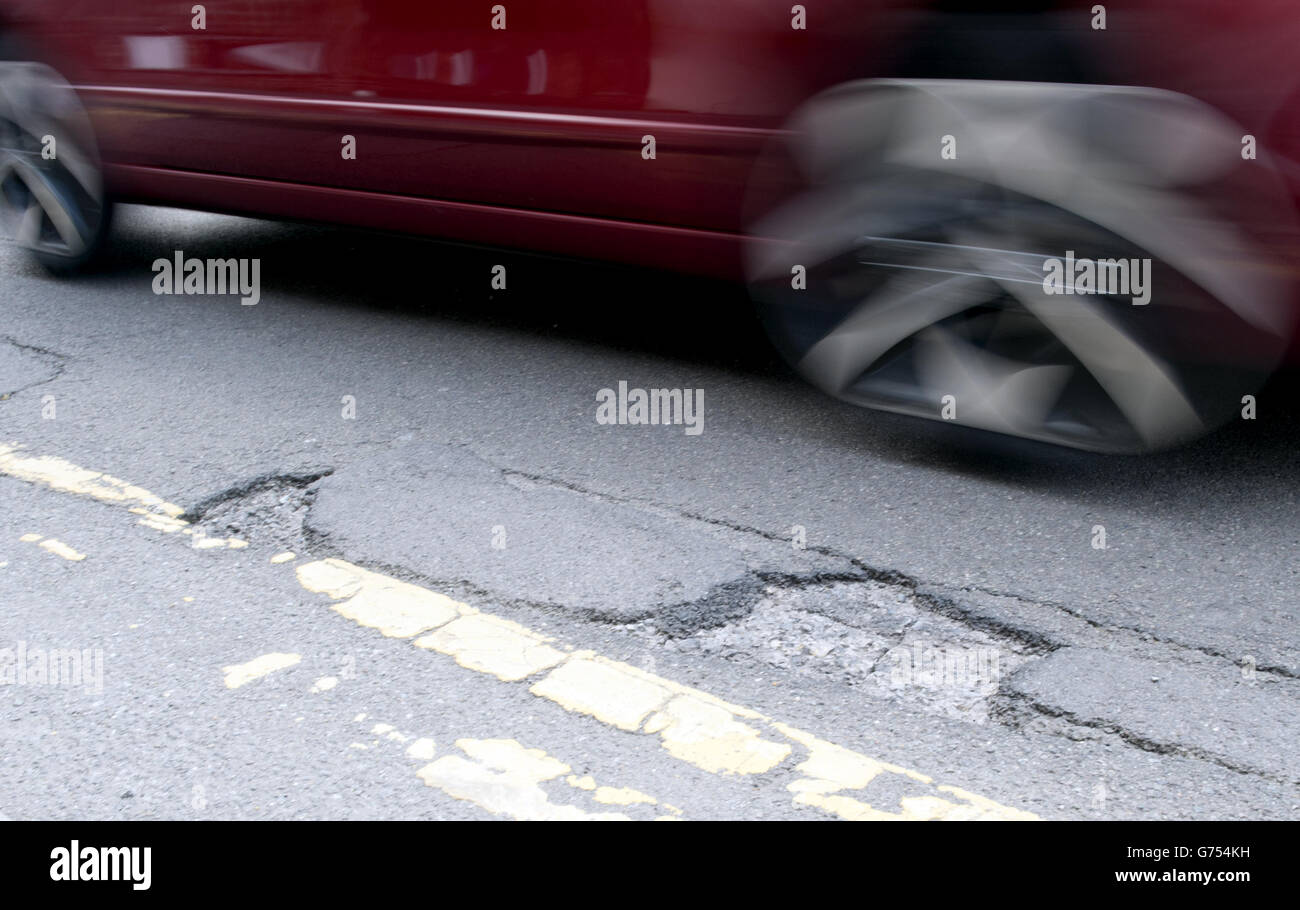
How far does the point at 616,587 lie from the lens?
8.22ft

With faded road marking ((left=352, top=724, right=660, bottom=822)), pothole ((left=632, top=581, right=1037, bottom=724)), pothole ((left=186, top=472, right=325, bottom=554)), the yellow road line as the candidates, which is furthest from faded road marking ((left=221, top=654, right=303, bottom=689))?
pothole ((left=632, top=581, right=1037, bottom=724))

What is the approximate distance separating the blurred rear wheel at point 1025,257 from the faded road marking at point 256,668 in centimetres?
146

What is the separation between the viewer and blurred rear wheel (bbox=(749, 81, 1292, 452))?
2.58 meters

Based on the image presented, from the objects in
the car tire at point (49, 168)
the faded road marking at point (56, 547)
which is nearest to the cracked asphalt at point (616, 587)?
the faded road marking at point (56, 547)

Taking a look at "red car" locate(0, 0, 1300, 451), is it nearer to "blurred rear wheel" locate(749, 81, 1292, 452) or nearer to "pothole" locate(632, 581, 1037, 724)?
"blurred rear wheel" locate(749, 81, 1292, 452)

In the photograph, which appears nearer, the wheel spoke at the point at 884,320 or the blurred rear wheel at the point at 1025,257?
the blurred rear wheel at the point at 1025,257

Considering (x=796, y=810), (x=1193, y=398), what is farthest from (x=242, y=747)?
(x=1193, y=398)

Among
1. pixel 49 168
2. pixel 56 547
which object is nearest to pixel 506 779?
pixel 56 547

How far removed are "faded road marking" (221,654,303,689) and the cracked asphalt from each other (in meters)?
0.01

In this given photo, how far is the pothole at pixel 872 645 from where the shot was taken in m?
2.20

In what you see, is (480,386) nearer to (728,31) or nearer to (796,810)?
(728,31)

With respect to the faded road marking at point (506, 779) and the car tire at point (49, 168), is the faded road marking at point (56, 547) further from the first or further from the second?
the car tire at point (49, 168)

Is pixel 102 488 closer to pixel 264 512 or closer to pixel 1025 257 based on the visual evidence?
pixel 264 512

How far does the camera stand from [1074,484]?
9.59 ft
